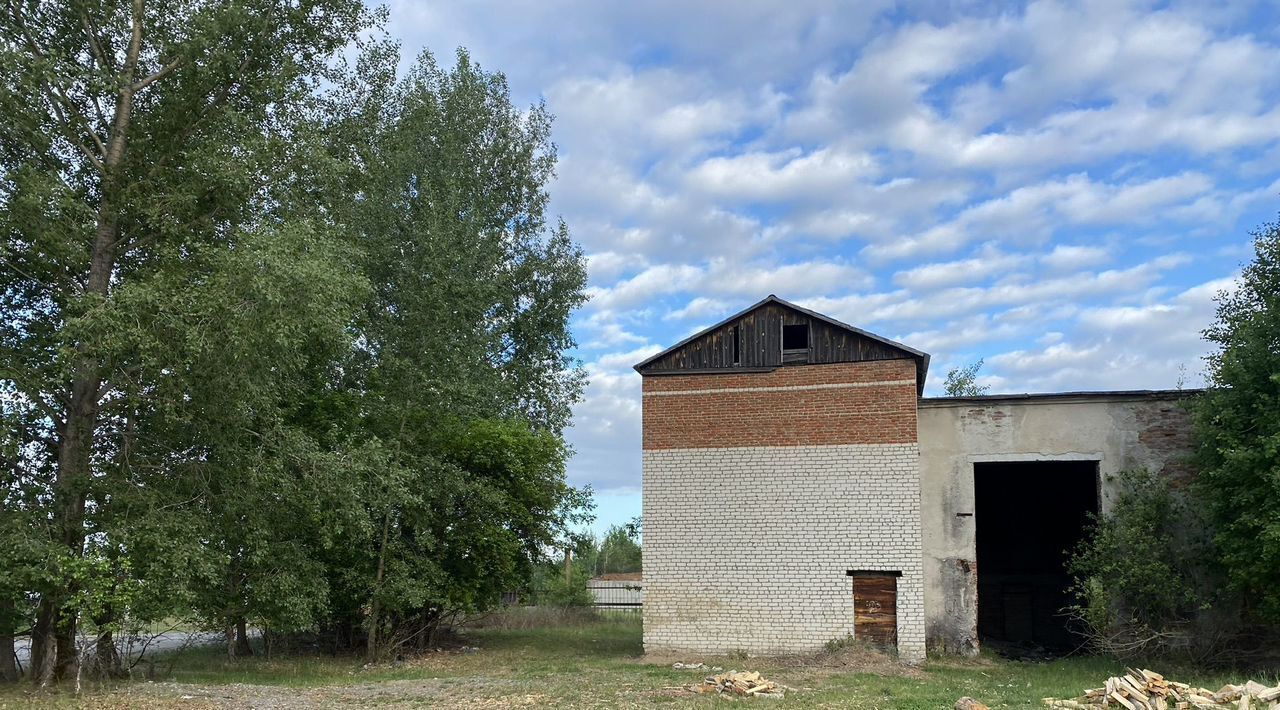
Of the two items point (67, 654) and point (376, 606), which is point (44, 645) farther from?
point (376, 606)

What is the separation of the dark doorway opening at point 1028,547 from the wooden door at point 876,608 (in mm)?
7228

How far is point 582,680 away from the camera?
1510cm

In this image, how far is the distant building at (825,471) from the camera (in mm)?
17203

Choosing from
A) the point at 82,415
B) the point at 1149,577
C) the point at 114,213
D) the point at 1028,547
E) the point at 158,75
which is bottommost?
the point at 1028,547

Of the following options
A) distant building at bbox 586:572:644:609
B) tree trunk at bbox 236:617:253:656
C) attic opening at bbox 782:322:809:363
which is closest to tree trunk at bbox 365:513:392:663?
tree trunk at bbox 236:617:253:656

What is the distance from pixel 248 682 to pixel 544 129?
18.4m

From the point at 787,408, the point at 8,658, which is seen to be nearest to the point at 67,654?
the point at 8,658

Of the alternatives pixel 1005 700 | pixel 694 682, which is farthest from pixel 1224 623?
pixel 694 682

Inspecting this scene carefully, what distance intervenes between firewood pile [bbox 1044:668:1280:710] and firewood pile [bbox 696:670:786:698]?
3650 mm

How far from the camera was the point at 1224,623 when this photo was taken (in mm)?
15539

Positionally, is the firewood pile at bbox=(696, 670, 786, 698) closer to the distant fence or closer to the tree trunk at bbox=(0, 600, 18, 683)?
the tree trunk at bbox=(0, 600, 18, 683)

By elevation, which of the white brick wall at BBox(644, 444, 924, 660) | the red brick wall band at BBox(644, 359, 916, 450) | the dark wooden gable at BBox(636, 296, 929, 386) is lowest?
the white brick wall at BBox(644, 444, 924, 660)

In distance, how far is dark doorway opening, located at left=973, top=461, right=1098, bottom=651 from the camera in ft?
79.0

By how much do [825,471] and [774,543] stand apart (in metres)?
1.71
